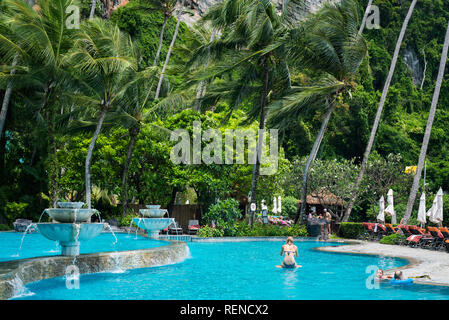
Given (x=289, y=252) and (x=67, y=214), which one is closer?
(x=67, y=214)

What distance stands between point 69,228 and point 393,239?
1448 cm

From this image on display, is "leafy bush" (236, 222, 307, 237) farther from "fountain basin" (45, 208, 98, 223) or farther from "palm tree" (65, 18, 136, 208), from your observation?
"fountain basin" (45, 208, 98, 223)

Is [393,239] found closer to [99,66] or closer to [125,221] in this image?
[125,221]

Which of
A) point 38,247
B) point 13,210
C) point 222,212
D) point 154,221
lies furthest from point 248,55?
point 13,210

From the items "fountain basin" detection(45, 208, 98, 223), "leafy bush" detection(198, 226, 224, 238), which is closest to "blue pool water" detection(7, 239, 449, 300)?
"fountain basin" detection(45, 208, 98, 223)

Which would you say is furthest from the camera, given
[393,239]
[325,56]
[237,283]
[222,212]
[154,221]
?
[325,56]

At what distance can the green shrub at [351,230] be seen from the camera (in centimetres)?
2417

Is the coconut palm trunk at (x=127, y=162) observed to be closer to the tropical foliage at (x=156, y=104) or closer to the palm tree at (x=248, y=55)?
the tropical foliage at (x=156, y=104)

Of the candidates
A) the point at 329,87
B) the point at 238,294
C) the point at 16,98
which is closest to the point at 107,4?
the point at 16,98

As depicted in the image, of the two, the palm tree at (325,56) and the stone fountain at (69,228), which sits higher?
the palm tree at (325,56)

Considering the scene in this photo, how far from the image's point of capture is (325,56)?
78.9 feet

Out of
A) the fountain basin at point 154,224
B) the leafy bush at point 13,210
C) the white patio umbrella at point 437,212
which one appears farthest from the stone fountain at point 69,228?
the leafy bush at point 13,210

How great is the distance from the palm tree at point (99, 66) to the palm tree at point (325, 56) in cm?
733

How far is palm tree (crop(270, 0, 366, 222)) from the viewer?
23.2m
